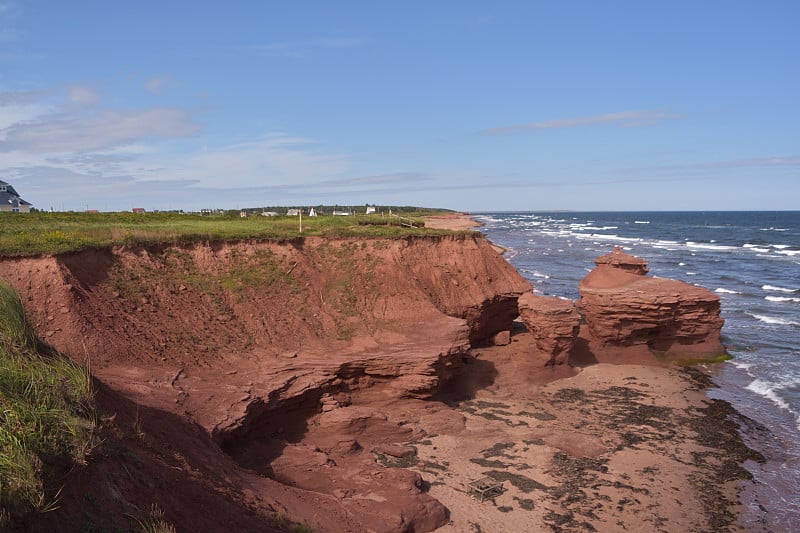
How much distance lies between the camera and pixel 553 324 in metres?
23.3

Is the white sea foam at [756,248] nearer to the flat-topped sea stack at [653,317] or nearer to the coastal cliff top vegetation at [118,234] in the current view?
the flat-topped sea stack at [653,317]

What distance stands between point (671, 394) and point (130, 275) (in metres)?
22.5

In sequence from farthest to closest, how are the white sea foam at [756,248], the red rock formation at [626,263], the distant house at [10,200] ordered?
the white sea foam at [756,248] < the distant house at [10,200] < the red rock formation at [626,263]

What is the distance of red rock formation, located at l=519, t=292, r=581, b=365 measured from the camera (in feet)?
76.4

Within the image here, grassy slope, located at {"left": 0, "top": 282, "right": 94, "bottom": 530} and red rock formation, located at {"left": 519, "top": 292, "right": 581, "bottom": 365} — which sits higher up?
grassy slope, located at {"left": 0, "top": 282, "right": 94, "bottom": 530}

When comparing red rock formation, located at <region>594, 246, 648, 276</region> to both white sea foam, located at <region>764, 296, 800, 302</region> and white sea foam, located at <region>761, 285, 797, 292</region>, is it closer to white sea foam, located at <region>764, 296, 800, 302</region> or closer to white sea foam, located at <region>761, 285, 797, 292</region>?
white sea foam, located at <region>764, 296, 800, 302</region>

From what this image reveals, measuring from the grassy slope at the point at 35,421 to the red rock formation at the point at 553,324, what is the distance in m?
18.5

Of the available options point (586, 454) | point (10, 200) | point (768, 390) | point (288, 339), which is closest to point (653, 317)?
point (768, 390)

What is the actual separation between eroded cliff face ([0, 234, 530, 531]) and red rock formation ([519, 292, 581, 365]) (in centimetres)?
312

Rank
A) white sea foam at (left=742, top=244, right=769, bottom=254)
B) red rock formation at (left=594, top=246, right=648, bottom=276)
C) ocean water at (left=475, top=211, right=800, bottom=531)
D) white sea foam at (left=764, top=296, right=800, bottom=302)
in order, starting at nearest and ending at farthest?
ocean water at (left=475, top=211, right=800, bottom=531) < red rock formation at (left=594, top=246, right=648, bottom=276) < white sea foam at (left=764, top=296, right=800, bottom=302) < white sea foam at (left=742, top=244, right=769, bottom=254)

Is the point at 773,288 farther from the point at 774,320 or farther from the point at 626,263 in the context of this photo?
the point at 626,263

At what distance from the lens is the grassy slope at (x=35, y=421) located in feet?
19.7

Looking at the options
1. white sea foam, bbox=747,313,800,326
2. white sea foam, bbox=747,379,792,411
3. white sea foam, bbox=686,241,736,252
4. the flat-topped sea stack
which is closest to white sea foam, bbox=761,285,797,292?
white sea foam, bbox=747,313,800,326

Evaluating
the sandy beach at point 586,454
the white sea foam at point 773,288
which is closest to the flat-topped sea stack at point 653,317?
the sandy beach at point 586,454
